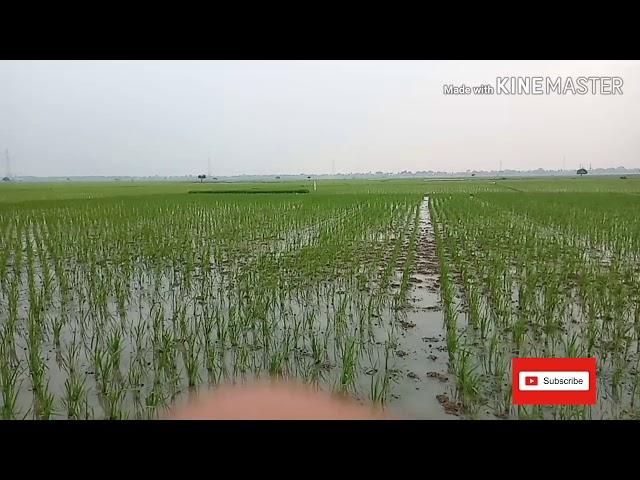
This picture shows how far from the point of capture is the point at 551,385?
222 cm

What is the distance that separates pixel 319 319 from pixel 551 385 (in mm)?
1963

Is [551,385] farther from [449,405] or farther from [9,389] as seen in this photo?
[9,389]

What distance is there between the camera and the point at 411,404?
Result: 7.66 ft

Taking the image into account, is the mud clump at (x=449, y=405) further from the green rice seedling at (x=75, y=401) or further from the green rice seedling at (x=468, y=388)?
the green rice seedling at (x=75, y=401)

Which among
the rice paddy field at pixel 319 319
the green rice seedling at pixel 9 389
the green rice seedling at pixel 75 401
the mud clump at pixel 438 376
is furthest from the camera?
the mud clump at pixel 438 376

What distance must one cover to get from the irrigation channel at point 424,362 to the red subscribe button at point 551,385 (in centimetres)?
40

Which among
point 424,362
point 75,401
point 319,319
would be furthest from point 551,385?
point 75,401

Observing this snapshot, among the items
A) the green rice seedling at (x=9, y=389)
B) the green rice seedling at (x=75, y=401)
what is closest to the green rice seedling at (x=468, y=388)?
the green rice seedling at (x=75, y=401)

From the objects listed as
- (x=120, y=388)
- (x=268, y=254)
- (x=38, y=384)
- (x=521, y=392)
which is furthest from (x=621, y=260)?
(x=38, y=384)

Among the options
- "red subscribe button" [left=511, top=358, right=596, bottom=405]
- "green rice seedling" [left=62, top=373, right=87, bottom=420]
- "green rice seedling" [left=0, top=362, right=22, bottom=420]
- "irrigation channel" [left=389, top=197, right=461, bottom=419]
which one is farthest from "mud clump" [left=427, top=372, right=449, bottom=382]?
"green rice seedling" [left=0, top=362, right=22, bottom=420]

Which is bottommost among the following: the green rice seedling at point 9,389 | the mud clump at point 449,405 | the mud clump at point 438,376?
the mud clump at point 449,405

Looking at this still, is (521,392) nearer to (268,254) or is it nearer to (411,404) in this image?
(411,404)

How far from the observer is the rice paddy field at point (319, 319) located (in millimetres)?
2453

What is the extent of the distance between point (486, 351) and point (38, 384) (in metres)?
3.20
